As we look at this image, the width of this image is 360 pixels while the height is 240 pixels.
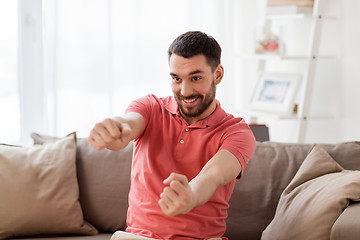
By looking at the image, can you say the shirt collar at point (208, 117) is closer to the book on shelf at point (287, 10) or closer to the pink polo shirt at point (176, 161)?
the pink polo shirt at point (176, 161)

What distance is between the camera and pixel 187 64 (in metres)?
1.90

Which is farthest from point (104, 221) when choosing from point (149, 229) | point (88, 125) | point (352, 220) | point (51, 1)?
point (51, 1)

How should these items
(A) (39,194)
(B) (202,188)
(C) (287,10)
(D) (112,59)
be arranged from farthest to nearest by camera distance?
(D) (112,59) → (C) (287,10) → (A) (39,194) → (B) (202,188)

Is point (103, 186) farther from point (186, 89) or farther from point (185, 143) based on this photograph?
point (186, 89)

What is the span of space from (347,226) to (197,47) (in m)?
0.79

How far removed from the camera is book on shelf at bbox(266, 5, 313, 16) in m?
3.68

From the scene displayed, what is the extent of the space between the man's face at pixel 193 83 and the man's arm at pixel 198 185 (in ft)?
0.72

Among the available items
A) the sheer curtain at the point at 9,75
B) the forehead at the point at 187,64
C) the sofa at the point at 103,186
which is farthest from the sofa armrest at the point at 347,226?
the sheer curtain at the point at 9,75

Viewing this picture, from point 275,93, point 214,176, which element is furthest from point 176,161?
point 275,93

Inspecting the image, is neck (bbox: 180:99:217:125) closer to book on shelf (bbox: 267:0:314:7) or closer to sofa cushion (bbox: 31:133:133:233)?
sofa cushion (bbox: 31:133:133:233)

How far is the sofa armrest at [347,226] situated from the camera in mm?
1821

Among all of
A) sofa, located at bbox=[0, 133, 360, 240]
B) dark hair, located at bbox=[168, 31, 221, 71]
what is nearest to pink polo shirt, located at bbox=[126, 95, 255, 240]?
dark hair, located at bbox=[168, 31, 221, 71]

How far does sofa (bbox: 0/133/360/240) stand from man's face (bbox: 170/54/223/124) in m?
0.57

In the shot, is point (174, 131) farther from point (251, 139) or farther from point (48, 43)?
point (48, 43)
